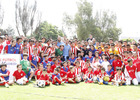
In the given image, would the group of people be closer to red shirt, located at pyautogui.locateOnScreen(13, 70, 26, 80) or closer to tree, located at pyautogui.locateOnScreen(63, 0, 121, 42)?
red shirt, located at pyautogui.locateOnScreen(13, 70, 26, 80)

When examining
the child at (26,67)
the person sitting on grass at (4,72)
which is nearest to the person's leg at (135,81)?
the child at (26,67)

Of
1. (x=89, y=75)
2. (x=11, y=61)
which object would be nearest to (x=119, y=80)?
(x=89, y=75)

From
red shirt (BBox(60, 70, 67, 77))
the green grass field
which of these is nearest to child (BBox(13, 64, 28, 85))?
the green grass field

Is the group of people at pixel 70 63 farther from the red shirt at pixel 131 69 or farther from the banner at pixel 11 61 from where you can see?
the banner at pixel 11 61

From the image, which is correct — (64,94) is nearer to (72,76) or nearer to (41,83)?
(41,83)

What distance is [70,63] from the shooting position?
32.7 feet

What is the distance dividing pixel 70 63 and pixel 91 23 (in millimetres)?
33938

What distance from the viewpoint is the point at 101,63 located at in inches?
383

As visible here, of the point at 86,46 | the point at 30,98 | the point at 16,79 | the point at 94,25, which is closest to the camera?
the point at 30,98

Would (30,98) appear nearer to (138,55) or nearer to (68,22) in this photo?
(138,55)

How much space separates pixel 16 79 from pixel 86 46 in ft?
18.1

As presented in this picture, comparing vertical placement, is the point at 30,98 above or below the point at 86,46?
below

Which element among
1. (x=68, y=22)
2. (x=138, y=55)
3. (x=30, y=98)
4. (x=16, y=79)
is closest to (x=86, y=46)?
(x=138, y=55)

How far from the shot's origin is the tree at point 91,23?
42.1 metres
